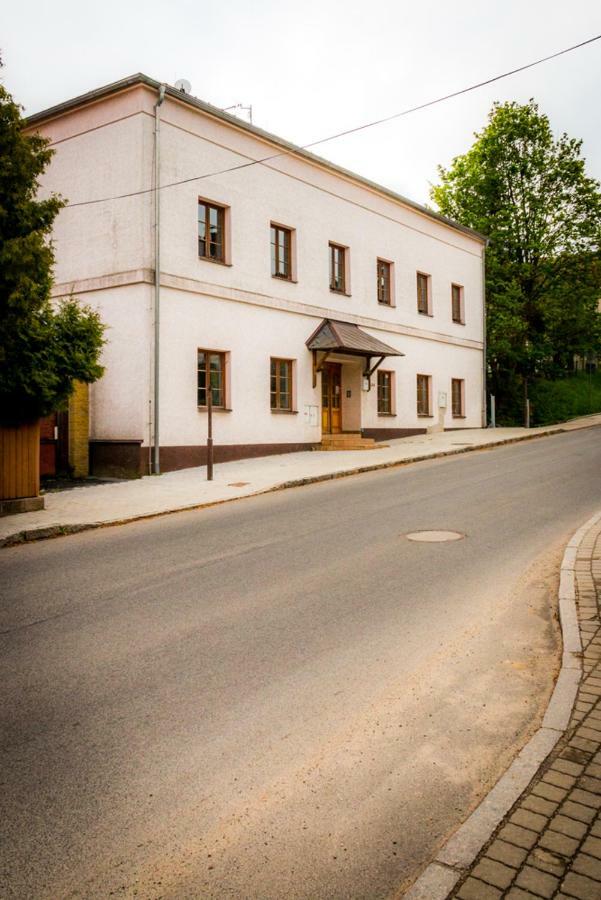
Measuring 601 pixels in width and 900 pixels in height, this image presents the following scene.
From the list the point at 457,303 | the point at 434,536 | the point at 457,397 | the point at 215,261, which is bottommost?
the point at 434,536

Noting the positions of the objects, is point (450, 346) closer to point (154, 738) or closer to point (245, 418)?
point (245, 418)

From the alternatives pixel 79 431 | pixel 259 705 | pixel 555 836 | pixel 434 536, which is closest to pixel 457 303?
pixel 79 431

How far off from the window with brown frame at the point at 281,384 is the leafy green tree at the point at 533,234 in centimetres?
1541

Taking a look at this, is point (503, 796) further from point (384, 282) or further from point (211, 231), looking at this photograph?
point (384, 282)

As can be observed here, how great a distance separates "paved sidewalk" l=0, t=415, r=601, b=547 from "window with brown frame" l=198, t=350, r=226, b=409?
166cm

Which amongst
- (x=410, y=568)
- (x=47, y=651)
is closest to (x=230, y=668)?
(x=47, y=651)

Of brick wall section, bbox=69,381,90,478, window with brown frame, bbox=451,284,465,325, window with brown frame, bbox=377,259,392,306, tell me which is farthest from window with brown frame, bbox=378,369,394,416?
brick wall section, bbox=69,381,90,478

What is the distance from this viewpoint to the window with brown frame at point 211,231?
17141mm

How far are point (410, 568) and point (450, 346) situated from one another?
21.4 m

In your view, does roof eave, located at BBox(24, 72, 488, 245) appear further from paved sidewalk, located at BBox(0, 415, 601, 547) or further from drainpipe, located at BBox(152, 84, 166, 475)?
paved sidewalk, located at BBox(0, 415, 601, 547)

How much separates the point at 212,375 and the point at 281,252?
4.74 meters

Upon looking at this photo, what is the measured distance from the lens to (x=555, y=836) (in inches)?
106

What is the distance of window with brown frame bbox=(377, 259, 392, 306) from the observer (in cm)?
2355

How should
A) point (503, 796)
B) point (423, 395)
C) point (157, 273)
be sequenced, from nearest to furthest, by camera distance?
point (503, 796) < point (157, 273) < point (423, 395)
